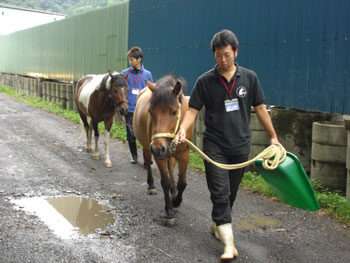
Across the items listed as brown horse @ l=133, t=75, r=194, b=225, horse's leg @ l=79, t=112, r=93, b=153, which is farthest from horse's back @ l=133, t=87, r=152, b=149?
horse's leg @ l=79, t=112, r=93, b=153

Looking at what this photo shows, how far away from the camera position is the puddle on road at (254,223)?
4.93 meters

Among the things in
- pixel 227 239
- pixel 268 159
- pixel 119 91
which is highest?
pixel 119 91

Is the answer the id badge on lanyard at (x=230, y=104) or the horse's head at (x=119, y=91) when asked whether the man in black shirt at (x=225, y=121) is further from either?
the horse's head at (x=119, y=91)

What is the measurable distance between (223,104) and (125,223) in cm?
205

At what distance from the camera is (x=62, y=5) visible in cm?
7562

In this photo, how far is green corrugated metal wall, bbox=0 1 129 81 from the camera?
14.1m

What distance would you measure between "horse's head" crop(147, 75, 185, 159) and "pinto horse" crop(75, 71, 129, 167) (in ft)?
11.4

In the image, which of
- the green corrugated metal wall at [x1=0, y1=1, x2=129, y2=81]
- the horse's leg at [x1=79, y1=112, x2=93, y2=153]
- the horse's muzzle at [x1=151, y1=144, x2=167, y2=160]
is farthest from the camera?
the green corrugated metal wall at [x1=0, y1=1, x2=129, y2=81]

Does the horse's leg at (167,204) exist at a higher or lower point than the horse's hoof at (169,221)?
higher

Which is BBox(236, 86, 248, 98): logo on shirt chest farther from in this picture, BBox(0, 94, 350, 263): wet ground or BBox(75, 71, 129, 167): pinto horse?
BBox(75, 71, 129, 167): pinto horse

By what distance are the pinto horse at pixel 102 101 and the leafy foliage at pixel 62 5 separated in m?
60.3

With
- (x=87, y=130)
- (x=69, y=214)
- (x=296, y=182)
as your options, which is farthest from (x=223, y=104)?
(x=87, y=130)

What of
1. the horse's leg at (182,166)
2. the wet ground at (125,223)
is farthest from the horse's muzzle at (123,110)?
the horse's leg at (182,166)

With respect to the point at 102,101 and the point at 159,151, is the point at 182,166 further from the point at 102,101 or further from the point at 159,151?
the point at 102,101
